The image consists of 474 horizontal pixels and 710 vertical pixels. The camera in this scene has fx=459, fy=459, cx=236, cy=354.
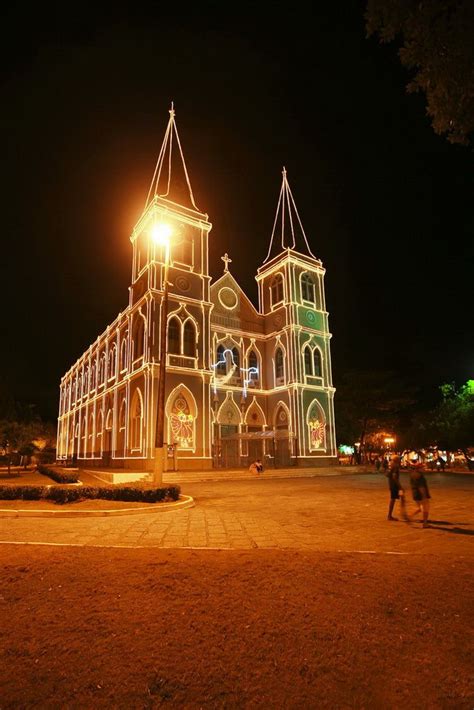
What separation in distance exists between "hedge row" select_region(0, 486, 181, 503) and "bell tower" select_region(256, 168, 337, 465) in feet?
82.4

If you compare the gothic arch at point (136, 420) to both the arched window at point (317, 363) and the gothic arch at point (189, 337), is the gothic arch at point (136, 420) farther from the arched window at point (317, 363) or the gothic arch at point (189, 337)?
the arched window at point (317, 363)

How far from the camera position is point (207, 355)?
34.5m

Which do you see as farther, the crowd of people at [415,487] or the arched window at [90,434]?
the arched window at [90,434]

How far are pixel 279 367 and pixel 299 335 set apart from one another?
11.0ft

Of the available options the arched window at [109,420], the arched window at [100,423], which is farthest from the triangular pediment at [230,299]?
the arched window at [100,423]

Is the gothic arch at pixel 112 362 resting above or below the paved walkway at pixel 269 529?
above

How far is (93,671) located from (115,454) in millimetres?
34034

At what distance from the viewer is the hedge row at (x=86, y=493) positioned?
12469 millimetres

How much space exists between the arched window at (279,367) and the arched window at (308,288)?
226 inches

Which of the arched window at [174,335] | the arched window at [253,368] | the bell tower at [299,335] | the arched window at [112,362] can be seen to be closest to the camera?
the arched window at [174,335]

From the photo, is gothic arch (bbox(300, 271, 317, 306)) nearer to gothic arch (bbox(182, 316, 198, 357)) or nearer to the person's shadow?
gothic arch (bbox(182, 316, 198, 357))

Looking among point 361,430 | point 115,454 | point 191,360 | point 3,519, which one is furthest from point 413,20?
point 361,430

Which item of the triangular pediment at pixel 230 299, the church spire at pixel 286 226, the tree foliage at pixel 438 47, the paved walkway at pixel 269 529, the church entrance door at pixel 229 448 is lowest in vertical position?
the paved walkway at pixel 269 529

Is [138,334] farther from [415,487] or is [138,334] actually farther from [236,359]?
[415,487]
